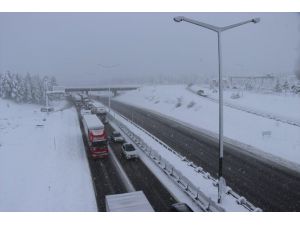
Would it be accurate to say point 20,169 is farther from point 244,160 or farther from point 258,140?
point 258,140

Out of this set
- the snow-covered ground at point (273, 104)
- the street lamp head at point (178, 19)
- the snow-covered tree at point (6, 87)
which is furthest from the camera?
the snow-covered tree at point (6, 87)

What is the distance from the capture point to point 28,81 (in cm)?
10362

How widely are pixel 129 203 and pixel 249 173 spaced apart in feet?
44.4

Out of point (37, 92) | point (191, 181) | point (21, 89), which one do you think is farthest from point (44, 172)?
point (37, 92)

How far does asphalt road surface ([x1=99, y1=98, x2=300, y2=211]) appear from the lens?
1977 cm

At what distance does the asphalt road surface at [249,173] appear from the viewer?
19.8 metres

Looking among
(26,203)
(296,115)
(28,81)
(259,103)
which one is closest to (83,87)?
(28,81)

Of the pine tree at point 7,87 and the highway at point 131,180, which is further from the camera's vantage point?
the pine tree at point 7,87

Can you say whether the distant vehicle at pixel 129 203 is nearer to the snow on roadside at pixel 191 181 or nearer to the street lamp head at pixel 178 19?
the snow on roadside at pixel 191 181

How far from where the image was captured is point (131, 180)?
971 inches

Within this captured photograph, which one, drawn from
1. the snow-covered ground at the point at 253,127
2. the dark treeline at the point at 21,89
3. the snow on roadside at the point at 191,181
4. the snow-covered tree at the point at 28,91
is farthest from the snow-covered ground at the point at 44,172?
the snow-covered tree at the point at 28,91

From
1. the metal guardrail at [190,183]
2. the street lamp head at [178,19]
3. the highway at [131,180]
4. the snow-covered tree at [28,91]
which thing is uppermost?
the street lamp head at [178,19]

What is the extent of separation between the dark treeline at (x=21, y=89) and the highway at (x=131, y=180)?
61.0 meters

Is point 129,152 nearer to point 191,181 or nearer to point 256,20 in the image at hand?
point 191,181
